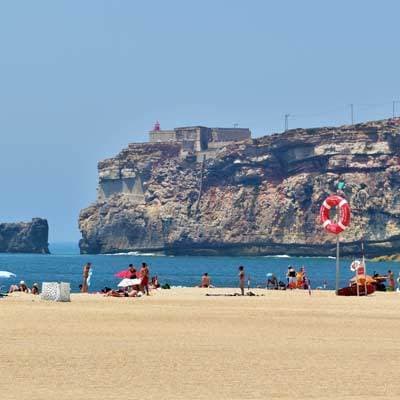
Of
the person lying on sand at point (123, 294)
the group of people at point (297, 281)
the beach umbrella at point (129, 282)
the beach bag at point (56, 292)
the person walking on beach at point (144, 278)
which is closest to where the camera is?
the beach bag at point (56, 292)

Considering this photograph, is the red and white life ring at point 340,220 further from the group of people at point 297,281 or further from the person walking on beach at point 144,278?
the person walking on beach at point 144,278

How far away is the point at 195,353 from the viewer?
2177 cm

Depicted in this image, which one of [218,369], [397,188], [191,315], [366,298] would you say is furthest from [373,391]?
[397,188]

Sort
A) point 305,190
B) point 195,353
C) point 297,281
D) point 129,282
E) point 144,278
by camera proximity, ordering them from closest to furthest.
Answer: point 195,353 → point 129,282 → point 144,278 → point 297,281 → point 305,190

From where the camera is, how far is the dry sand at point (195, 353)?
17344 mm

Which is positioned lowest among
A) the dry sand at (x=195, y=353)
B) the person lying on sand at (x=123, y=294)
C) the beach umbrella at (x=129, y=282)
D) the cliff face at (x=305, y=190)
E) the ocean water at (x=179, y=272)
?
the dry sand at (x=195, y=353)

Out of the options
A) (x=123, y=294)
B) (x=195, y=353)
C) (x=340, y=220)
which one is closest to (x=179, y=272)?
(x=340, y=220)

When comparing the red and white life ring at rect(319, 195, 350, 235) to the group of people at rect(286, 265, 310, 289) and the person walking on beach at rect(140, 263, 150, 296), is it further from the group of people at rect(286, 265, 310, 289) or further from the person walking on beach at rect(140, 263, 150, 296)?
the person walking on beach at rect(140, 263, 150, 296)

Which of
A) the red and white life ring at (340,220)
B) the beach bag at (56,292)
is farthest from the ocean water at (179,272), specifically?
the beach bag at (56,292)


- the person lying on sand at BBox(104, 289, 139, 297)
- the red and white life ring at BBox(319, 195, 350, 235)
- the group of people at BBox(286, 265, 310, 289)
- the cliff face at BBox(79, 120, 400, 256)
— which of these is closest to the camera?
the person lying on sand at BBox(104, 289, 139, 297)

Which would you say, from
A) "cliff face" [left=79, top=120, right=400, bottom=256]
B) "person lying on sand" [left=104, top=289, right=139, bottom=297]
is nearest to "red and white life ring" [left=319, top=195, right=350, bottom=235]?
"person lying on sand" [left=104, top=289, right=139, bottom=297]

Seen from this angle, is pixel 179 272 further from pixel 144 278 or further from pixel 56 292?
pixel 56 292

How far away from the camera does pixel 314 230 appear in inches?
7466

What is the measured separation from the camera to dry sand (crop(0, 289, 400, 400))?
17.3 meters
